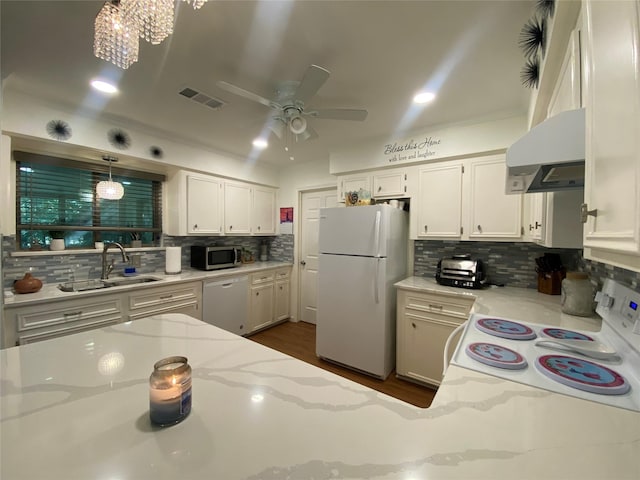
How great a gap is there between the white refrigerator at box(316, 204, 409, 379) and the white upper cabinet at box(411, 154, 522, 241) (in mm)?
283

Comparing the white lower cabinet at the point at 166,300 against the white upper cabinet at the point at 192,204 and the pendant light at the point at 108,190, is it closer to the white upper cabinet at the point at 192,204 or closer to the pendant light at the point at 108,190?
the white upper cabinet at the point at 192,204

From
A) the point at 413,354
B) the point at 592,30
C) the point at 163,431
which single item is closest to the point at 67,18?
the point at 163,431

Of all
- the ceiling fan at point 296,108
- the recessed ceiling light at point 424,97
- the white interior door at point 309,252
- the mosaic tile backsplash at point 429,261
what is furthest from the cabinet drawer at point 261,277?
the recessed ceiling light at point 424,97

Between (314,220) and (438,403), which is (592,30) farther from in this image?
(314,220)

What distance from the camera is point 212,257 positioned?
326 centimetres

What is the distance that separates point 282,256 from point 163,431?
369cm

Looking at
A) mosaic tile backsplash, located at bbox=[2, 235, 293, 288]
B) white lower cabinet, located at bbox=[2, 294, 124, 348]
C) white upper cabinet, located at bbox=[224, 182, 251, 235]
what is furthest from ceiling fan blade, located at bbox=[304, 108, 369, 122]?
mosaic tile backsplash, located at bbox=[2, 235, 293, 288]

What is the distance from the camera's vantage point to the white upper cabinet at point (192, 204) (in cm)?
302

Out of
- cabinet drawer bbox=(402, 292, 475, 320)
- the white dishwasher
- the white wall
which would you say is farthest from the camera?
the white dishwasher

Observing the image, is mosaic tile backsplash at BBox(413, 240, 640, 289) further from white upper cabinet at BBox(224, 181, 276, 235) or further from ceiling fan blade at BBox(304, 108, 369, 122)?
white upper cabinet at BBox(224, 181, 276, 235)

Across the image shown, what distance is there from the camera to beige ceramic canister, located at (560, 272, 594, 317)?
5.10 ft

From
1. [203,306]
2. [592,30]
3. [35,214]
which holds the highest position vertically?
[592,30]

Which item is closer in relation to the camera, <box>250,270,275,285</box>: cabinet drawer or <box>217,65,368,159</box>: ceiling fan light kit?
<box>217,65,368,159</box>: ceiling fan light kit

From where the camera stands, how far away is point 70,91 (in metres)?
1.94
